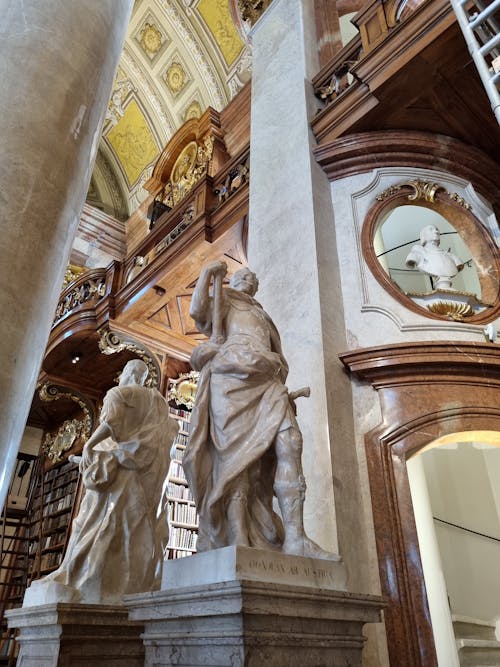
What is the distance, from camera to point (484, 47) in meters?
3.31

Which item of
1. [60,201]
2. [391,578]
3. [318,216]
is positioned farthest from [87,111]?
[391,578]

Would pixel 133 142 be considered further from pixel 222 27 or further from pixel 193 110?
pixel 222 27

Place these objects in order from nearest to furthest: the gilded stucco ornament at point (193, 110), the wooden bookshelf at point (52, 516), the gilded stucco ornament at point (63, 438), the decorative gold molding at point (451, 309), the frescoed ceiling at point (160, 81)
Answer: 1. the decorative gold molding at point (451, 309)
2. the wooden bookshelf at point (52, 516)
3. the gilded stucco ornament at point (63, 438)
4. the frescoed ceiling at point (160, 81)
5. the gilded stucco ornament at point (193, 110)

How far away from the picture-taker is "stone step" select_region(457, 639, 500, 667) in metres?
3.98

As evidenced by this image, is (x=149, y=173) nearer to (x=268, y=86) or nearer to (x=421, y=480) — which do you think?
(x=268, y=86)

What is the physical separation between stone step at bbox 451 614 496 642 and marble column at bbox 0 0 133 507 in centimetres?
384

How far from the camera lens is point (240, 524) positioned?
2.25 meters

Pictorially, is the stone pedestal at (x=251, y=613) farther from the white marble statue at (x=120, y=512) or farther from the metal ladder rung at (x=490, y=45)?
the metal ladder rung at (x=490, y=45)

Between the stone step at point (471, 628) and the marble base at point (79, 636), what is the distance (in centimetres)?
252

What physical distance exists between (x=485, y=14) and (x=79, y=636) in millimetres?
4102

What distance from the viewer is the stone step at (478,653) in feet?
13.0

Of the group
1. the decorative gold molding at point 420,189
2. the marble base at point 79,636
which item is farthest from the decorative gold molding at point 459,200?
the marble base at point 79,636

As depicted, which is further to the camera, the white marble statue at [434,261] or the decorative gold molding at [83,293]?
the decorative gold molding at [83,293]

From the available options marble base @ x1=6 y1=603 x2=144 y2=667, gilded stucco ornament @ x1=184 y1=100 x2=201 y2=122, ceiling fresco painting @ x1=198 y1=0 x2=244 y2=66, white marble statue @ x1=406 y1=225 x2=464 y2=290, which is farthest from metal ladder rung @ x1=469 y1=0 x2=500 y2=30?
gilded stucco ornament @ x1=184 y1=100 x2=201 y2=122
